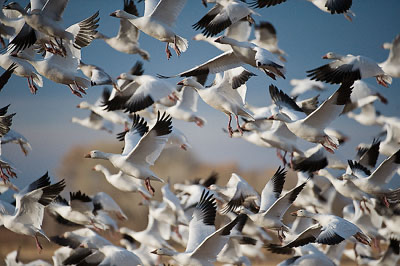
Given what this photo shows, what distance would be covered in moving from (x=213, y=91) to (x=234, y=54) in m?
0.59

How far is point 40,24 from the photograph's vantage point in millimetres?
6969

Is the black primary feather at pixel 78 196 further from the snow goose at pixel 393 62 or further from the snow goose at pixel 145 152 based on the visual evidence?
the snow goose at pixel 393 62

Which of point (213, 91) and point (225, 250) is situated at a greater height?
point (213, 91)

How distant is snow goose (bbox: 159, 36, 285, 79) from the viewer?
634cm

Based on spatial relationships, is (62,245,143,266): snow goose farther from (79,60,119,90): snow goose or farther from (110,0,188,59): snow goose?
Result: (110,0,188,59): snow goose

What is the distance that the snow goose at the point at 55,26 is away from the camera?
6977 millimetres

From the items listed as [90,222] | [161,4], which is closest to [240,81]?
[161,4]

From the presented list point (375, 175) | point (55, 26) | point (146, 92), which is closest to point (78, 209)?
point (146, 92)

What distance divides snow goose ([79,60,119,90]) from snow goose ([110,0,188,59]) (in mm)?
1521

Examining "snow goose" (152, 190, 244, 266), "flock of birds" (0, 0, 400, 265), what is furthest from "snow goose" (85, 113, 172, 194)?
"snow goose" (152, 190, 244, 266)

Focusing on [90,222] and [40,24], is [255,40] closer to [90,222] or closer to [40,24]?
[90,222]

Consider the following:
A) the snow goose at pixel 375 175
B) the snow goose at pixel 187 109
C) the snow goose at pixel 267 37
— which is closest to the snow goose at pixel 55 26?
the snow goose at pixel 375 175

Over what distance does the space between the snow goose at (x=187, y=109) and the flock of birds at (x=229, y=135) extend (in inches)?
1.5

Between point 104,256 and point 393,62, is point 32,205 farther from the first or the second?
point 393,62
